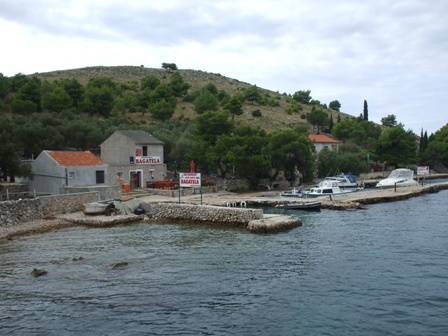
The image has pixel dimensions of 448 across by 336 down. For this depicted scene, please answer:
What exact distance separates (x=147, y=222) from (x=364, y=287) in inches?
938

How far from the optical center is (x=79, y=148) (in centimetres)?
6562

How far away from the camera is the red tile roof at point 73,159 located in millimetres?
45088

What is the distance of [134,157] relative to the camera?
180 ft

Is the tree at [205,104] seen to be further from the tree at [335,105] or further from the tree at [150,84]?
the tree at [335,105]

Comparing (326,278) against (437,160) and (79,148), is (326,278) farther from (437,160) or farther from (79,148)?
(437,160)

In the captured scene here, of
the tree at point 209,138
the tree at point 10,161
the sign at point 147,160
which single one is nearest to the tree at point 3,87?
the tree at point 209,138

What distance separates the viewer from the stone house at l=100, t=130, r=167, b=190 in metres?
54.0

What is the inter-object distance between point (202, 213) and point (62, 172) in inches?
601

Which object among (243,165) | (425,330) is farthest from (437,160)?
(425,330)

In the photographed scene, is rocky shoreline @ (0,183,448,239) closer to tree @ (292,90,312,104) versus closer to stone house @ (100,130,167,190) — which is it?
stone house @ (100,130,167,190)

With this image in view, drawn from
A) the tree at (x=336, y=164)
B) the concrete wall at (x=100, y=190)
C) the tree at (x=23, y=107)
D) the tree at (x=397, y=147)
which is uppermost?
the tree at (x=23, y=107)

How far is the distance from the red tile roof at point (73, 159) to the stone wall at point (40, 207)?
4.47m

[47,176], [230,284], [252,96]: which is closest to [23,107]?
[47,176]

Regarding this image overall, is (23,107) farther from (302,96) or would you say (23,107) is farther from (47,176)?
(302,96)
